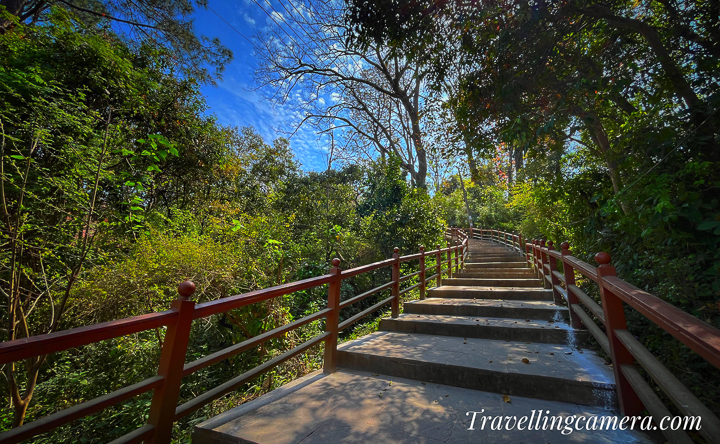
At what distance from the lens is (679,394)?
1.19 metres

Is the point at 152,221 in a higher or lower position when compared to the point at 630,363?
higher

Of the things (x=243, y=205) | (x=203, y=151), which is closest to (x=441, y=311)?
Result: (x=203, y=151)

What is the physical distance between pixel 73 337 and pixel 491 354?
3.15 meters

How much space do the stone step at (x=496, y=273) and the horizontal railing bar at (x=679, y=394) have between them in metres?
6.65

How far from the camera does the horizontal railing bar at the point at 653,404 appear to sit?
1262 millimetres

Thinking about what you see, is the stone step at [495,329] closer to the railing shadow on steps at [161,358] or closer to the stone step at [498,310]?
the stone step at [498,310]

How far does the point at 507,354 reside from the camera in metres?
2.79

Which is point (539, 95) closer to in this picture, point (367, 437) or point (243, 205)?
point (367, 437)

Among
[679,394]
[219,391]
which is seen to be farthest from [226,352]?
[679,394]

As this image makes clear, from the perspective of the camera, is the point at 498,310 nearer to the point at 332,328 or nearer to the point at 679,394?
the point at 332,328

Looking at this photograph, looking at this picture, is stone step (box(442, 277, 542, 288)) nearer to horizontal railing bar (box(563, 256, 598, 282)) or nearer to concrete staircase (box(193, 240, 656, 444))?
concrete staircase (box(193, 240, 656, 444))

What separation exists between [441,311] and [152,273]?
447cm

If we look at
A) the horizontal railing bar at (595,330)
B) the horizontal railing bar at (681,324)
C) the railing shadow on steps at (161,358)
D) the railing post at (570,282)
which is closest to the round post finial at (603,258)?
the horizontal railing bar at (681,324)

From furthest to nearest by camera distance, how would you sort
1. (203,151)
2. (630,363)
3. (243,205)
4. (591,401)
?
(243,205) < (203,151) < (591,401) < (630,363)
